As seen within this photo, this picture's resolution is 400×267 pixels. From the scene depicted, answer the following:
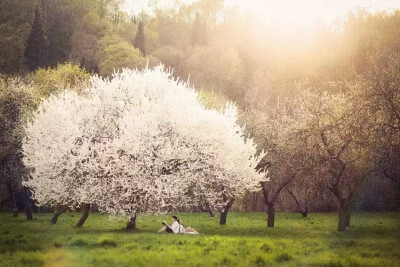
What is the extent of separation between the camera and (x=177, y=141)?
31.6m

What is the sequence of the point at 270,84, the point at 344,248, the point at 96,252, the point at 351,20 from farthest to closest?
the point at 270,84 → the point at 351,20 → the point at 344,248 → the point at 96,252

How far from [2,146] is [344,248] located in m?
34.4

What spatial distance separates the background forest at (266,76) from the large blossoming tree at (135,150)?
3.63m

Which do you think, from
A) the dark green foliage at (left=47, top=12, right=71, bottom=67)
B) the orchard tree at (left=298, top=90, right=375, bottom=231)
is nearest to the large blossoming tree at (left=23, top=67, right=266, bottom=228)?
the orchard tree at (left=298, top=90, right=375, bottom=231)

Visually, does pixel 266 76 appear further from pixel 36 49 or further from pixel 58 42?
pixel 36 49

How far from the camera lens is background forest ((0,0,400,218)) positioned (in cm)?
3189

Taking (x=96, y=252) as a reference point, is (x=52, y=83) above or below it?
above

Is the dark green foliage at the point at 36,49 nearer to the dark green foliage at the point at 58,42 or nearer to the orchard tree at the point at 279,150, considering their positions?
the dark green foliage at the point at 58,42

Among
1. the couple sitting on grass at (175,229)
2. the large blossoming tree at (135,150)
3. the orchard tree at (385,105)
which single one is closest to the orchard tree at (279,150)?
the large blossoming tree at (135,150)

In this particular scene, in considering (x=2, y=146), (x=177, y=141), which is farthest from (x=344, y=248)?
(x=2, y=146)

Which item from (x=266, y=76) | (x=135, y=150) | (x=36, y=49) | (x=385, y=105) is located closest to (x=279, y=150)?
(x=385, y=105)

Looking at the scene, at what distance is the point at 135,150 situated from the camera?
99.2 feet

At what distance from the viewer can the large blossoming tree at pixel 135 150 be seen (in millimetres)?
30516

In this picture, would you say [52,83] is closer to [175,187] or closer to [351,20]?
[175,187]
